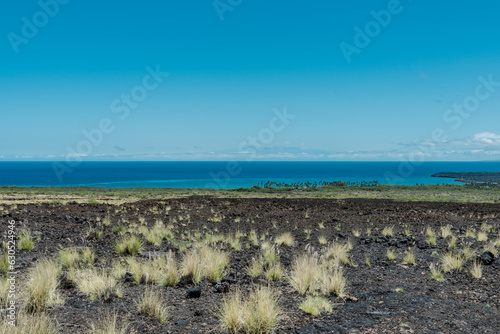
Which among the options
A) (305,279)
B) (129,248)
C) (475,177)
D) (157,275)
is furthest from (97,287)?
(475,177)

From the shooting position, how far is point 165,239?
13.6m

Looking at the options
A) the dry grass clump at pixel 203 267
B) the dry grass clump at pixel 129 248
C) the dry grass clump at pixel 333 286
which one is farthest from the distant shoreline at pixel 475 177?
the dry grass clump at pixel 203 267

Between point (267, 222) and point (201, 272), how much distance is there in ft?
37.7

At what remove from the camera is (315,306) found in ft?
19.6

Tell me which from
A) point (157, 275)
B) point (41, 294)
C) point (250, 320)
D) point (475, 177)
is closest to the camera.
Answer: point (250, 320)

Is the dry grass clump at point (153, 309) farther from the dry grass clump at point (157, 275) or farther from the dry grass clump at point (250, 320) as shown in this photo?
the dry grass clump at point (157, 275)

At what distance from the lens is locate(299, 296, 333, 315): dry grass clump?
19.2ft

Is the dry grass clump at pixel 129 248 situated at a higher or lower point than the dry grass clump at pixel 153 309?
lower

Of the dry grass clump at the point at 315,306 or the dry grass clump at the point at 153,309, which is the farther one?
the dry grass clump at the point at 315,306

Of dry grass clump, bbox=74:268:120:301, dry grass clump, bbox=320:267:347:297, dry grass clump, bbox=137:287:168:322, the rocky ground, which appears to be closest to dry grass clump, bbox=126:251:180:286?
the rocky ground

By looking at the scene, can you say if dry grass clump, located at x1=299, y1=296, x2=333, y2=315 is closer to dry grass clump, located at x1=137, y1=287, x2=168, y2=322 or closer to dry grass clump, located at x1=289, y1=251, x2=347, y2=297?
dry grass clump, located at x1=289, y1=251, x2=347, y2=297

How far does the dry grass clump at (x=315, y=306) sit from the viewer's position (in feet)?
19.2

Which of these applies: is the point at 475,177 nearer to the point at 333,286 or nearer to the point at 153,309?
the point at 333,286

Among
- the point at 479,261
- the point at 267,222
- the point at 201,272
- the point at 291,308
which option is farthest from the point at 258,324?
the point at 267,222
